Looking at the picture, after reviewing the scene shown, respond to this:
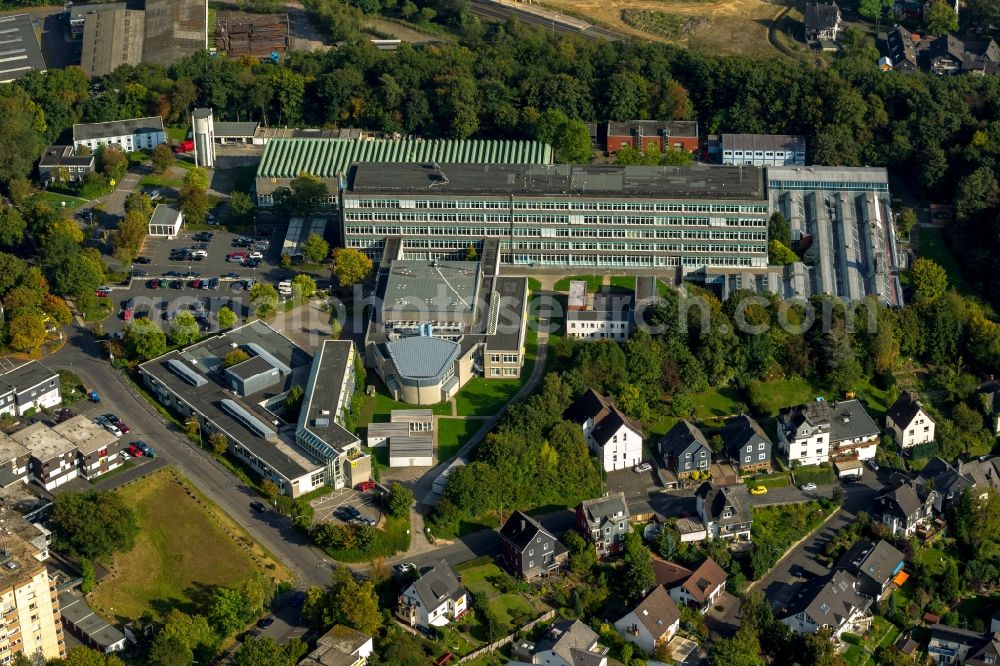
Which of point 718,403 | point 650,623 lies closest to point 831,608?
point 650,623

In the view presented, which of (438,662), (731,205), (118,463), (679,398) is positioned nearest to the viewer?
(438,662)

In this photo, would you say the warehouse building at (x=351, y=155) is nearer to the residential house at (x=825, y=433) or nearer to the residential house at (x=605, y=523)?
the residential house at (x=825, y=433)

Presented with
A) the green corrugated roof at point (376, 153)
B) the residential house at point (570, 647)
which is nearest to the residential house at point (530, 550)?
the residential house at point (570, 647)

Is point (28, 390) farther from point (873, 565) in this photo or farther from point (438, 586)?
point (873, 565)

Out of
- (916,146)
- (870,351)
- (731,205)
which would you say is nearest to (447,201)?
(731,205)

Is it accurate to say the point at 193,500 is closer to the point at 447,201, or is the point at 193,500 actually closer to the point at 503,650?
the point at 503,650

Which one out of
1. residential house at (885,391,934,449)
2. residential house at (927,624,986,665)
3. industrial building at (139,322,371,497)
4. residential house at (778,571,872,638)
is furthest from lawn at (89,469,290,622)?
residential house at (885,391,934,449)
